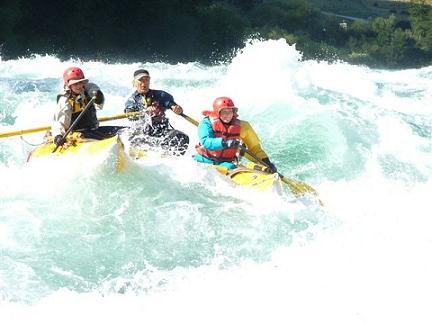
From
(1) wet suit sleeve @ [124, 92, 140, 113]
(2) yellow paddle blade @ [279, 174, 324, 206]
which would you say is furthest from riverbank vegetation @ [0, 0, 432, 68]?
(2) yellow paddle blade @ [279, 174, 324, 206]

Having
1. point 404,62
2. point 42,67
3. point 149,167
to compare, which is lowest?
point 404,62

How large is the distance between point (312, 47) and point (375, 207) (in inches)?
1040

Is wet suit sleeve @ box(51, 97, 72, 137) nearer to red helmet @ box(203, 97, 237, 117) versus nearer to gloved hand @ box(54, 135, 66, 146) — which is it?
gloved hand @ box(54, 135, 66, 146)

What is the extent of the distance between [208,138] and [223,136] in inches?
8.5

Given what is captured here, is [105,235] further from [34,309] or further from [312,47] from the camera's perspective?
[312,47]

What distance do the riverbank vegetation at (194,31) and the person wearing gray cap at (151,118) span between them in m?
15.9

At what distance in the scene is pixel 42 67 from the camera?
1895 centimetres

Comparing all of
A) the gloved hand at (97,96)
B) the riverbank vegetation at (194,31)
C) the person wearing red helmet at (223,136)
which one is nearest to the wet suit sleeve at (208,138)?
the person wearing red helmet at (223,136)

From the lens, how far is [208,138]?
7.42 metres

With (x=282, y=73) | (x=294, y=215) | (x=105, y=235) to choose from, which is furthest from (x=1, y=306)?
(x=282, y=73)

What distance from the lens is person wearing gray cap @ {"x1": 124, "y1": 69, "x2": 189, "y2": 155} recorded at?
810cm

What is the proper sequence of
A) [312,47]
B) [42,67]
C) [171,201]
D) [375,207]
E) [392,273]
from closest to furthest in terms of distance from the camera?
1. [392,273]
2. [171,201]
3. [375,207]
4. [42,67]
5. [312,47]

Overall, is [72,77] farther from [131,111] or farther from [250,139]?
[250,139]

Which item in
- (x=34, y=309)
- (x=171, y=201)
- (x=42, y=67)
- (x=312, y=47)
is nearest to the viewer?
(x=34, y=309)
